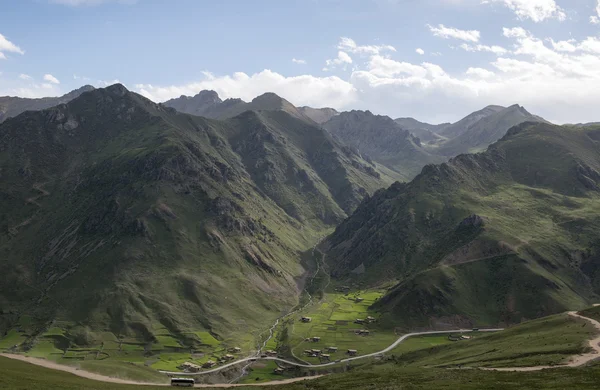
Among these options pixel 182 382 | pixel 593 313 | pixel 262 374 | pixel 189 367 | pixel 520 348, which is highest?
pixel 593 313

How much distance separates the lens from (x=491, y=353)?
141500 millimetres

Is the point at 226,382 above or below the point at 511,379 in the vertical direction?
below

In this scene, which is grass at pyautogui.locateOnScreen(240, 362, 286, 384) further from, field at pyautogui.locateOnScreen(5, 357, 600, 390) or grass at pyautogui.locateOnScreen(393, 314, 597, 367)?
grass at pyautogui.locateOnScreen(393, 314, 597, 367)

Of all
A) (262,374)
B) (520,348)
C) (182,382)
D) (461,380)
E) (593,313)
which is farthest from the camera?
(262,374)

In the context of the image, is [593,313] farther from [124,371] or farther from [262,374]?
[124,371]

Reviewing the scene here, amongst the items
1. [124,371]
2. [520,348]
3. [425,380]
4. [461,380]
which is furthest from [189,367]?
[520,348]

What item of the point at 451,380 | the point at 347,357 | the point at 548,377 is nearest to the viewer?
the point at 548,377

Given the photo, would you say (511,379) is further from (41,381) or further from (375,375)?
(41,381)

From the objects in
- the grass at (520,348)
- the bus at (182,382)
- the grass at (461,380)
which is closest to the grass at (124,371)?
the bus at (182,382)

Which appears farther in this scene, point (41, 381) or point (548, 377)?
point (41, 381)

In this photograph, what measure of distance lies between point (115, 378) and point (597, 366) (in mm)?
141340

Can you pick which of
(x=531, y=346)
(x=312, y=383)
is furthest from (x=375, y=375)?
(x=531, y=346)

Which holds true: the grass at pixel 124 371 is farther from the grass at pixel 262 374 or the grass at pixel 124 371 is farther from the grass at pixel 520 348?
the grass at pixel 520 348

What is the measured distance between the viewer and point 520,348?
137875 millimetres
